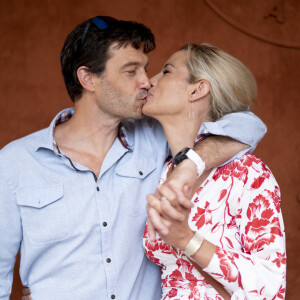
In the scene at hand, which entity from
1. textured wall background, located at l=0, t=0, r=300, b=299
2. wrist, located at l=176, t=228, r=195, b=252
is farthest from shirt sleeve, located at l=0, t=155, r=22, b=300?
textured wall background, located at l=0, t=0, r=300, b=299

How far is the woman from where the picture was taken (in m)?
1.52

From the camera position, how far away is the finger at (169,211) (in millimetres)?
1319

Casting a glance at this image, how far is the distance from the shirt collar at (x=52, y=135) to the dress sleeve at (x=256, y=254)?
648 millimetres

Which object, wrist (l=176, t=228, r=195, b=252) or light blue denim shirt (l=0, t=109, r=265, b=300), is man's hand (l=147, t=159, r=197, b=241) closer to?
wrist (l=176, t=228, r=195, b=252)

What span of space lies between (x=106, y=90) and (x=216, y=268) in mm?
953

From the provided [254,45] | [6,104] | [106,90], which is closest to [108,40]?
[106,90]

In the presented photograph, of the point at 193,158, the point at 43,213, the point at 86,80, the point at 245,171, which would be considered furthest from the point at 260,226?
the point at 86,80

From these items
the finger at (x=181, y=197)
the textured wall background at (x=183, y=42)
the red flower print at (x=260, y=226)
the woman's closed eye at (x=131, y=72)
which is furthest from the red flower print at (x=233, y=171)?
the textured wall background at (x=183, y=42)

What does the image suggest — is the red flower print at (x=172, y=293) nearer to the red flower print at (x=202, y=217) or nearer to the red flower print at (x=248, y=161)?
the red flower print at (x=202, y=217)

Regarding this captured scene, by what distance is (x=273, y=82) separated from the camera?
3213mm

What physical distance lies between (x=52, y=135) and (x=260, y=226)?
91 centimetres

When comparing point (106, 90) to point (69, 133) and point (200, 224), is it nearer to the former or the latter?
point (69, 133)

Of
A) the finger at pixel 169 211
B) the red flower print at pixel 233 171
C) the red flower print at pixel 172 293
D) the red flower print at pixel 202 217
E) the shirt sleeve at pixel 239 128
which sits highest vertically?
the shirt sleeve at pixel 239 128

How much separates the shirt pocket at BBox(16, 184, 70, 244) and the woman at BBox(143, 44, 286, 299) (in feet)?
1.11
